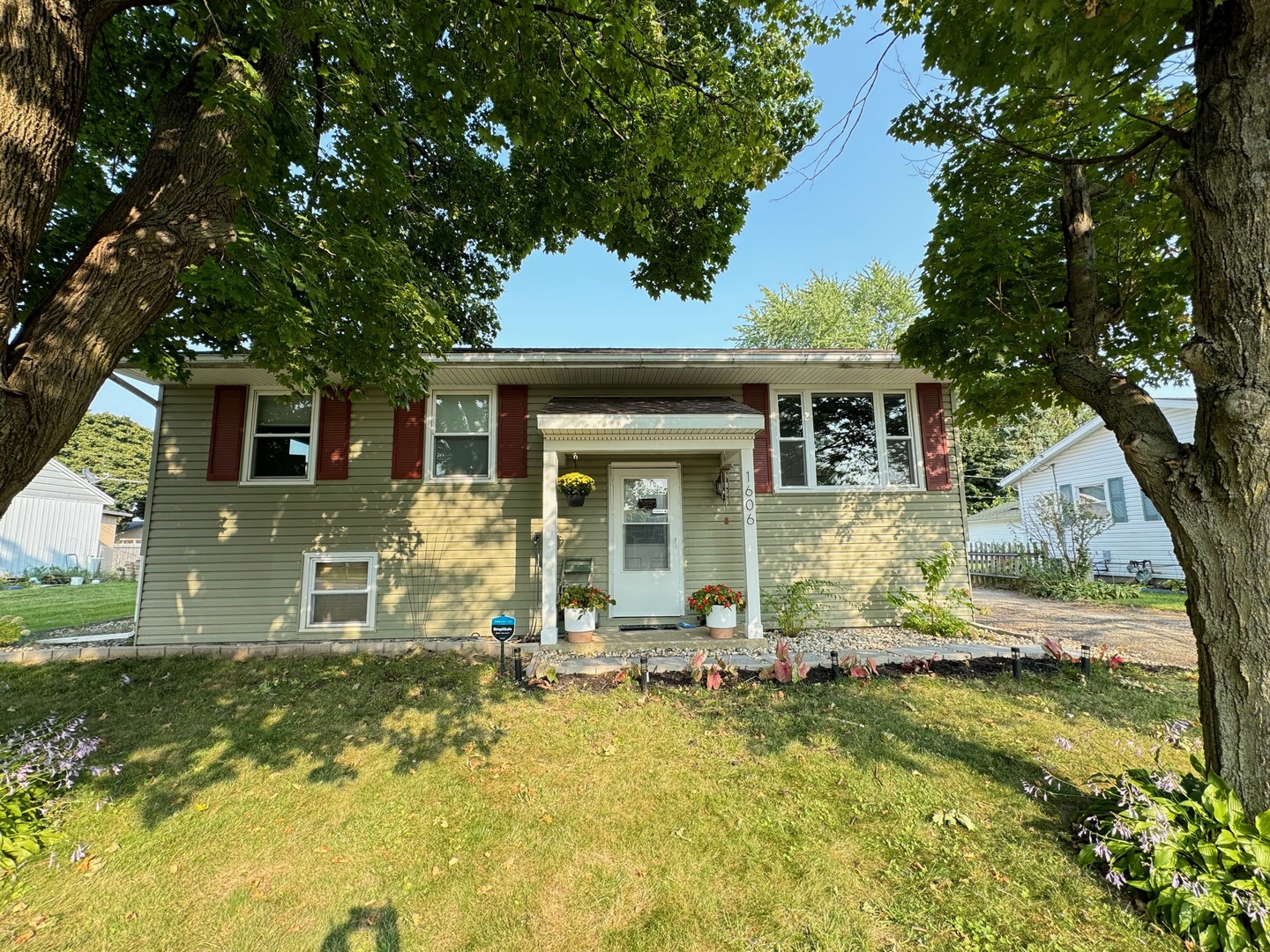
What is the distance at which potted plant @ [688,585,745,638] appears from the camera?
639cm

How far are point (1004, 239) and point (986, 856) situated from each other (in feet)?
13.3

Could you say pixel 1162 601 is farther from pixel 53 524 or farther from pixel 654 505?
pixel 53 524

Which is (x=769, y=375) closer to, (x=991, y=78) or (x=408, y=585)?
(x=991, y=78)

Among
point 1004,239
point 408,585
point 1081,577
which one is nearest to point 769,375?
point 1004,239

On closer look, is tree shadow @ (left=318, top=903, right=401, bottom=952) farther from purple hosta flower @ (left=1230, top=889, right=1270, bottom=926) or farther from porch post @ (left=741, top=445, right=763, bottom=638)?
porch post @ (left=741, top=445, right=763, bottom=638)

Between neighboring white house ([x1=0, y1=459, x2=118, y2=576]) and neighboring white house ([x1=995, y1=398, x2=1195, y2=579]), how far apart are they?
34022 mm

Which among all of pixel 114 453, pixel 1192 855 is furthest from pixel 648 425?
pixel 114 453

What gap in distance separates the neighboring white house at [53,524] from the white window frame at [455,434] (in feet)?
66.6

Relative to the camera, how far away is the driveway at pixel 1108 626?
6.03m

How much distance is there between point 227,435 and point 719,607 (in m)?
7.08

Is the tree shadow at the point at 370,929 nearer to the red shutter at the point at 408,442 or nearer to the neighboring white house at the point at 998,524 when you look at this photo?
the red shutter at the point at 408,442

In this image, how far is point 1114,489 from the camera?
15.0 meters

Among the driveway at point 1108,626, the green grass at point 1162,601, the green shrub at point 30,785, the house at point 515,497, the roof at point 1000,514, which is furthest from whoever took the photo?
the roof at point 1000,514

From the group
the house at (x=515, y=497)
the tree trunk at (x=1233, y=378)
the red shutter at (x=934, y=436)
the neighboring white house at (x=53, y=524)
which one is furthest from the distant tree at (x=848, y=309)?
the neighboring white house at (x=53, y=524)
